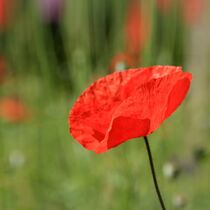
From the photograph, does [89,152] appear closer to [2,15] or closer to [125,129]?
[2,15]

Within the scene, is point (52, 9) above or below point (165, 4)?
below

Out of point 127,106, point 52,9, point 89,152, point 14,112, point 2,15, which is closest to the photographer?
point 127,106

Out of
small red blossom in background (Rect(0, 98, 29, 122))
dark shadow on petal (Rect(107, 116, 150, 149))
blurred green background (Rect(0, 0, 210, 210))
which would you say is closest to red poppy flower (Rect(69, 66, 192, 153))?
dark shadow on petal (Rect(107, 116, 150, 149))

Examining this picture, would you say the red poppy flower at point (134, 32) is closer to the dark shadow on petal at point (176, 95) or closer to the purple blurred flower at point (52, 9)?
the purple blurred flower at point (52, 9)

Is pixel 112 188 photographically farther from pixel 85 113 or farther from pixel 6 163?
pixel 85 113

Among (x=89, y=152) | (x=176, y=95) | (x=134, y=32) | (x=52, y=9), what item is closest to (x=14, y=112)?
(x=89, y=152)

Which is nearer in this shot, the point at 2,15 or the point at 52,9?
the point at 2,15

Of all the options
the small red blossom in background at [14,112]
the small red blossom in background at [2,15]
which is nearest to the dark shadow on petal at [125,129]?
the small red blossom in background at [14,112]

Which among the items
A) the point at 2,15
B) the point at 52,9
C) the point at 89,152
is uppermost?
the point at 2,15
